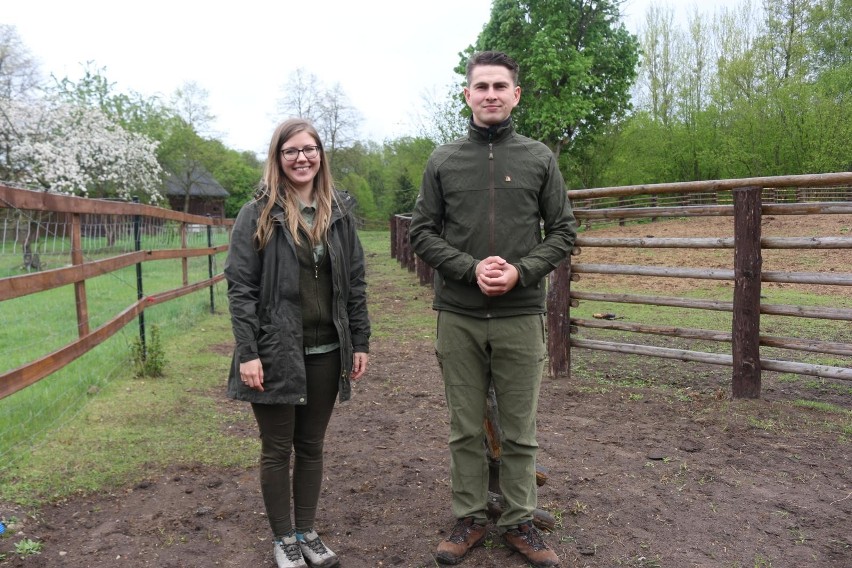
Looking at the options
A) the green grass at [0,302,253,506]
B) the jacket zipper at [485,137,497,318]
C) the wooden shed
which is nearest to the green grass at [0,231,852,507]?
the green grass at [0,302,253,506]

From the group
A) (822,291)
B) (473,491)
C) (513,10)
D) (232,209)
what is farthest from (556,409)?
(232,209)

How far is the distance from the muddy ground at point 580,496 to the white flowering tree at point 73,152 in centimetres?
2205

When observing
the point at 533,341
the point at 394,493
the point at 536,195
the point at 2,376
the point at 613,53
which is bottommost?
the point at 394,493

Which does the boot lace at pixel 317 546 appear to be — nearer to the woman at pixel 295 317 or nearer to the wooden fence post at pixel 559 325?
the woman at pixel 295 317

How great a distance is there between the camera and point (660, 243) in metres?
5.55

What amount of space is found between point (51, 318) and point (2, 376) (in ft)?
18.1

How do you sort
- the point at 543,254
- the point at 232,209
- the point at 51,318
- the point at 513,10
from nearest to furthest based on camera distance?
1. the point at 543,254
2. the point at 51,318
3. the point at 513,10
4. the point at 232,209

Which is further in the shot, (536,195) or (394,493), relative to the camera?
(394,493)

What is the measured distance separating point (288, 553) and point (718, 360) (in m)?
3.76

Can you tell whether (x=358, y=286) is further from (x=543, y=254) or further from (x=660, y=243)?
(x=660, y=243)

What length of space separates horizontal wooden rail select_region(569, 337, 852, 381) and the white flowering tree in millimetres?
21819

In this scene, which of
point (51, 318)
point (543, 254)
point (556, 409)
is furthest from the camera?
point (51, 318)

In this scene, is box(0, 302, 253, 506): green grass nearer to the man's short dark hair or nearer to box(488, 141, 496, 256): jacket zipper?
box(488, 141, 496, 256): jacket zipper

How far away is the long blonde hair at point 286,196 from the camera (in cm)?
261
